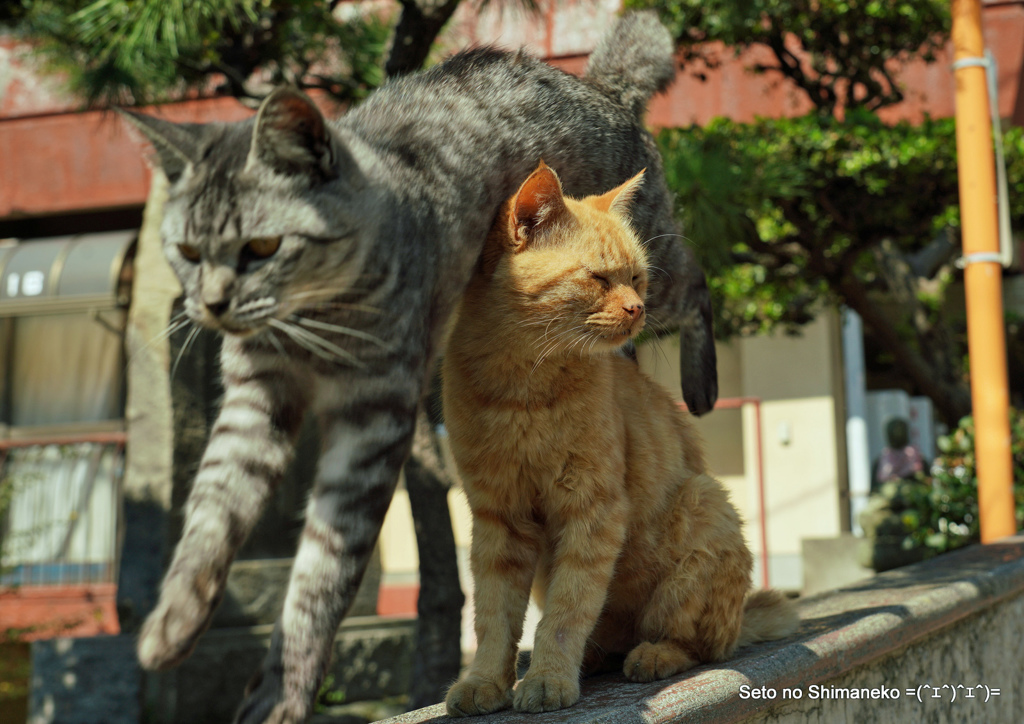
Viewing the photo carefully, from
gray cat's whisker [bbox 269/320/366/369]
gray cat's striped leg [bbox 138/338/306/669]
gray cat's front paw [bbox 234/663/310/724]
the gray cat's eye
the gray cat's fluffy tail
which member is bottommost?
gray cat's front paw [bbox 234/663/310/724]

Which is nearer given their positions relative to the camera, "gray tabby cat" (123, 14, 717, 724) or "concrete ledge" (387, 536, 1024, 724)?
"gray tabby cat" (123, 14, 717, 724)

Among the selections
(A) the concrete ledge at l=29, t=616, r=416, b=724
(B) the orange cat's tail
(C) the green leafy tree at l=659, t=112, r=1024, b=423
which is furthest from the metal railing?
(B) the orange cat's tail

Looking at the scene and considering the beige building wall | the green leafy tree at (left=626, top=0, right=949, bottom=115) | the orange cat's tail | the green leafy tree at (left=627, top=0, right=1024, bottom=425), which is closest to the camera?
the orange cat's tail

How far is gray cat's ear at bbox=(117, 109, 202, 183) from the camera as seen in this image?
4.88ft

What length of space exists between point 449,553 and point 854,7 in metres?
4.23

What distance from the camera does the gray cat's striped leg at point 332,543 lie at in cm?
140

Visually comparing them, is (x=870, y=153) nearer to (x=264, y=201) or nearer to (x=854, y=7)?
(x=854, y=7)

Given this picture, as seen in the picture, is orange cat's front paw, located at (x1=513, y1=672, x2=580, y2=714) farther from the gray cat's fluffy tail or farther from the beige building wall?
the beige building wall

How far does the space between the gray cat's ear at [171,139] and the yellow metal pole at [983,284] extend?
175 inches

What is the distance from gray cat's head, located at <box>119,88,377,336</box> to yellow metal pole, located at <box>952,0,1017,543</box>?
14.1ft

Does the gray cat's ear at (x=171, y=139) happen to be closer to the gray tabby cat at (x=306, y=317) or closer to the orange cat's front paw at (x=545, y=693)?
the gray tabby cat at (x=306, y=317)

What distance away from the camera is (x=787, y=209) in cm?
591

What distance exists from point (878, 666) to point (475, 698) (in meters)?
1.39

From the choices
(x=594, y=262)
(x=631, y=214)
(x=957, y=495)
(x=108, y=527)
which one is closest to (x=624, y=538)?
(x=594, y=262)
